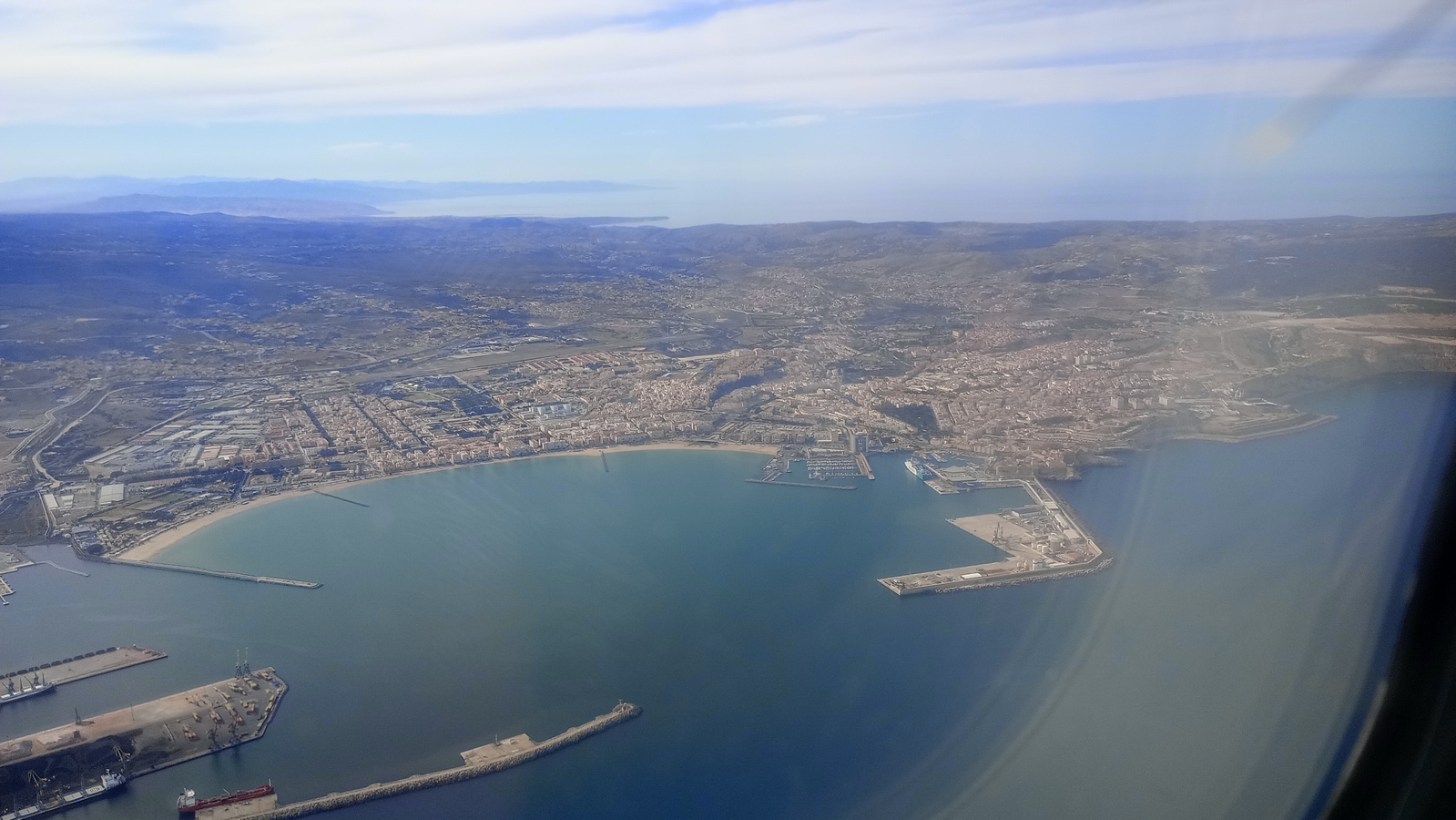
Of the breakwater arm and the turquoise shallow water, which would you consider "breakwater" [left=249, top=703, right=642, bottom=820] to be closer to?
the turquoise shallow water

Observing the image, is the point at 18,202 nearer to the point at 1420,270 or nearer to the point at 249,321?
the point at 249,321

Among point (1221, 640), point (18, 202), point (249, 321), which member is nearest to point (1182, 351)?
point (1221, 640)

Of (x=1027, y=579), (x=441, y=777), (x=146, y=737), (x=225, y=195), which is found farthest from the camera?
(x=225, y=195)

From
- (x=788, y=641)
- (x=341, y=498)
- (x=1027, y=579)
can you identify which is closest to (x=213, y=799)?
(x=788, y=641)

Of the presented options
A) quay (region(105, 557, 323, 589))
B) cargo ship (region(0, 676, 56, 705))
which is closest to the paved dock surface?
cargo ship (region(0, 676, 56, 705))

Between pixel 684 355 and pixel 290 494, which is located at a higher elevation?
pixel 684 355

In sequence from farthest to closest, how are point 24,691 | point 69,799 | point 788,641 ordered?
point 788,641
point 24,691
point 69,799

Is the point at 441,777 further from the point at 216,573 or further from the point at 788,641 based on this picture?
the point at 216,573
